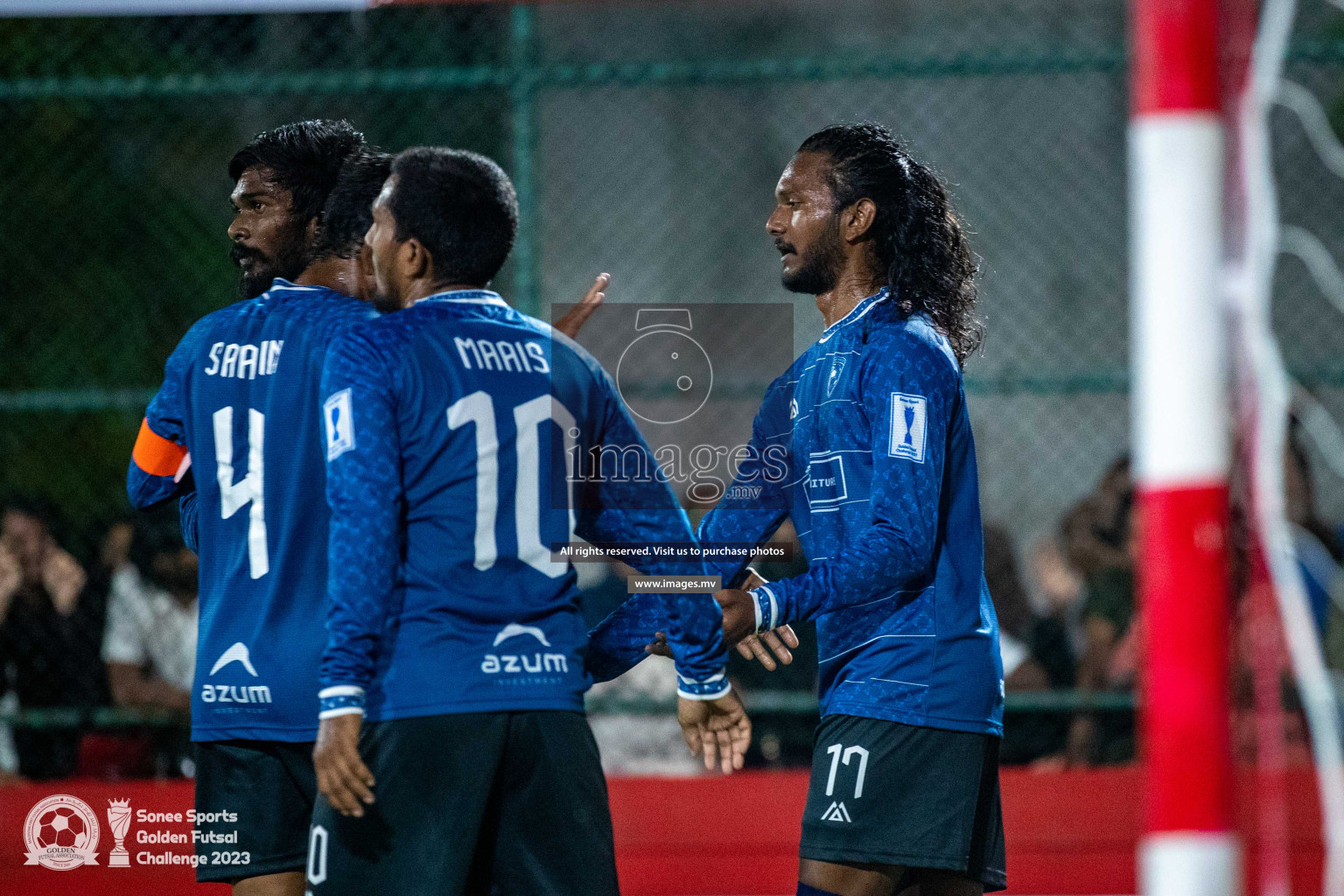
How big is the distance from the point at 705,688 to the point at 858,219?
1096mm

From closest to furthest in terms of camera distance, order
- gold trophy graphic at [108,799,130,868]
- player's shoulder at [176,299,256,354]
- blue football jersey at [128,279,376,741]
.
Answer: blue football jersey at [128,279,376,741] < player's shoulder at [176,299,256,354] < gold trophy graphic at [108,799,130,868]

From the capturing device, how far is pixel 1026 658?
18.0 ft

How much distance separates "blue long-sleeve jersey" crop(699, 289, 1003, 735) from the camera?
2.66m

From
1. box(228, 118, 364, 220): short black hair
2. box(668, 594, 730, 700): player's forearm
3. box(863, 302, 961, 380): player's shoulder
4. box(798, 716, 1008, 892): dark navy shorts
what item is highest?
box(228, 118, 364, 220): short black hair

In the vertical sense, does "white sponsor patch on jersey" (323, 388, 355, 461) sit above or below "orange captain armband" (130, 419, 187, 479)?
below

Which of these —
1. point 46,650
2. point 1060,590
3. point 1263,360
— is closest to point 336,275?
point 1263,360

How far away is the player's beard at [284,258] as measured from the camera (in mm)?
3035

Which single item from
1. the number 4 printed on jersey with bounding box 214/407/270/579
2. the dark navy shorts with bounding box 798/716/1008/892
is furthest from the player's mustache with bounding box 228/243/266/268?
the dark navy shorts with bounding box 798/716/1008/892

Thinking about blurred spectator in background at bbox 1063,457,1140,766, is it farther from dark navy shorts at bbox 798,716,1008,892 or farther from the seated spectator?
the seated spectator

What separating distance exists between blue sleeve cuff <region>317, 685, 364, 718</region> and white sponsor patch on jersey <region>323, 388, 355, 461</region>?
386mm

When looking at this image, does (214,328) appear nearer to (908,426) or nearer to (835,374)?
(835,374)

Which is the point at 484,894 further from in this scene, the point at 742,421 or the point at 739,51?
the point at 739,51

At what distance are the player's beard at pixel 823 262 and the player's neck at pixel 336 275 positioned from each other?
945 millimetres

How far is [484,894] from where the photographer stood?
2350 millimetres
